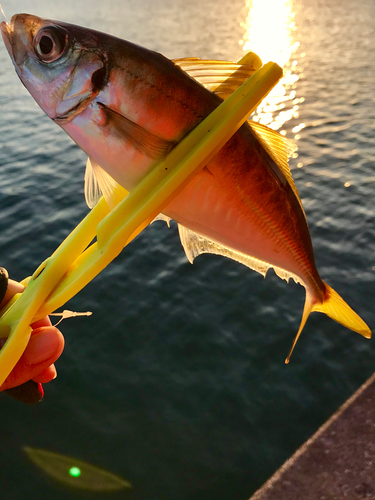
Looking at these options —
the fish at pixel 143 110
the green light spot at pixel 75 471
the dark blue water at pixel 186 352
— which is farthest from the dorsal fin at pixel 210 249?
the green light spot at pixel 75 471

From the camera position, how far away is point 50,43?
6.24 ft

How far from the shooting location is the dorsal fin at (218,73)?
197cm

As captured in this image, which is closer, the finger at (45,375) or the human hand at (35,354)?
the human hand at (35,354)

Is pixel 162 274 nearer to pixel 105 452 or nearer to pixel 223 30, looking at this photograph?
pixel 105 452

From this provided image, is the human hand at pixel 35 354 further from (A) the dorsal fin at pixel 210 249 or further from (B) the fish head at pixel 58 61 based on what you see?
(B) the fish head at pixel 58 61

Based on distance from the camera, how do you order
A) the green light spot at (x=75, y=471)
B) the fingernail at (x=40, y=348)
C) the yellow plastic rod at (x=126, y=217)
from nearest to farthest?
1. the yellow plastic rod at (x=126, y=217)
2. the fingernail at (x=40, y=348)
3. the green light spot at (x=75, y=471)

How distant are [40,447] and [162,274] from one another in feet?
14.3

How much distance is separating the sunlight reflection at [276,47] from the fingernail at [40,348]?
47.7ft

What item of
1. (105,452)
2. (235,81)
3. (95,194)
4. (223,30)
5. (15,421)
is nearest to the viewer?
(235,81)

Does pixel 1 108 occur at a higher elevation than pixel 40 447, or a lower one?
higher

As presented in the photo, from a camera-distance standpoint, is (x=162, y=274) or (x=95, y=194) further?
(x=162, y=274)

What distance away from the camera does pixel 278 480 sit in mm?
4582

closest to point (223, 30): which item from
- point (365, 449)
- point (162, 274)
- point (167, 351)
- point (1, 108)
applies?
point (1, 108)

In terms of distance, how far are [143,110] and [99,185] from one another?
48 cm
